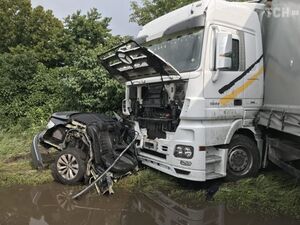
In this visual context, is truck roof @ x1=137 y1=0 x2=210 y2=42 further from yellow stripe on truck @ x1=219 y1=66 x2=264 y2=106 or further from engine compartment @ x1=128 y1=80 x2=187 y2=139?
yellow stripe on truck @ x1=219 y1=66 x2=264 y2=106

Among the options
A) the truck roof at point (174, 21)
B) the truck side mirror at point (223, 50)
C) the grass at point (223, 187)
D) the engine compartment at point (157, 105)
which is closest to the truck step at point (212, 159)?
the grass at point (223, 187)

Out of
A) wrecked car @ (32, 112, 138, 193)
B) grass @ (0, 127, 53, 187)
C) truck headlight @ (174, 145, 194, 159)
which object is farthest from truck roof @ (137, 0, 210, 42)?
grass @ (0, 127, 53, 187)

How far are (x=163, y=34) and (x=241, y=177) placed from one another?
2.95 metres

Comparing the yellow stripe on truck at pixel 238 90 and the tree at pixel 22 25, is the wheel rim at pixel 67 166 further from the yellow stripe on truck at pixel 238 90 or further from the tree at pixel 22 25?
the tree at pixel 22 25

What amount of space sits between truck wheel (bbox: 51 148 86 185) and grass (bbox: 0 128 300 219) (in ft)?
1.30

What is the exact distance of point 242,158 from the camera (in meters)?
6.88

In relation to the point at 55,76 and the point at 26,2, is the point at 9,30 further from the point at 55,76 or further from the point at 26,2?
the point at 55,76

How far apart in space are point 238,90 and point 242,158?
121 cm

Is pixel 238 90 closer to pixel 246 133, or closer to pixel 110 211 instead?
pixel 246 133

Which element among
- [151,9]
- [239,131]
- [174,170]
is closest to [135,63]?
[174,170]

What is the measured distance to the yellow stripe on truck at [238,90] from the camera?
652 cm

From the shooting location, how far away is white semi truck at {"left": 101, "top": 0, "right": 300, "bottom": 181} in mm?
6160

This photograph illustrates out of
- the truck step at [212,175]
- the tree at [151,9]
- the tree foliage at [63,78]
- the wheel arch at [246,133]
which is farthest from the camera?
the tree at [151,9]

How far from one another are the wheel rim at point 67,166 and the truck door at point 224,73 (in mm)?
2627
